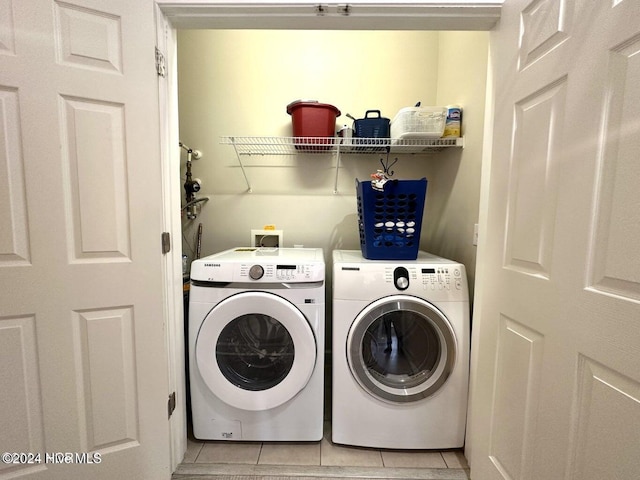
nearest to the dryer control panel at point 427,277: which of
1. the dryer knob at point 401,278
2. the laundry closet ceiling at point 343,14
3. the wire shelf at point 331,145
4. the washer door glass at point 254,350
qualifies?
the dryer knob at point 401,278

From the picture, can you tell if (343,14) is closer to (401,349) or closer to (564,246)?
(564,246)

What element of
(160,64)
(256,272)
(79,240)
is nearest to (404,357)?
(256,272)

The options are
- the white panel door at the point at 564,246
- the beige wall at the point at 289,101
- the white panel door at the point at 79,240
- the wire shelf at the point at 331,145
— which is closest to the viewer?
the white panel door at the point at 564,246

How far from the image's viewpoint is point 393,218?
4.58 ft

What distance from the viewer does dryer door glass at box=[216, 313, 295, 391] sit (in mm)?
1306

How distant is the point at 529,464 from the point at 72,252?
1700 millimetres

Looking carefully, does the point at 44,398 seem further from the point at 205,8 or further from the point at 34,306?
the point at 205,8

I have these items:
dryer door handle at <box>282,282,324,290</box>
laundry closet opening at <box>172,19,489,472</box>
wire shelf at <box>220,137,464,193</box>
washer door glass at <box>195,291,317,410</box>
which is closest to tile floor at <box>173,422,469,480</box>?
washer door glass at <box>195,291,317,410</box>

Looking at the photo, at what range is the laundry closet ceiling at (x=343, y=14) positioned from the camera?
1062 millimetres

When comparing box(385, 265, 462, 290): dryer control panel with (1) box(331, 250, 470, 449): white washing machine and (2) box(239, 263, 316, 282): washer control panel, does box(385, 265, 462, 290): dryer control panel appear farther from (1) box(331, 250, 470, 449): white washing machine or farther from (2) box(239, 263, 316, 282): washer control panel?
(2) box(239, 263, 316, 282): washer control panel

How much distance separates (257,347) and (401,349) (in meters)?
0.73

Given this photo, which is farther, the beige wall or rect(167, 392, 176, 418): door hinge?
the beige wall

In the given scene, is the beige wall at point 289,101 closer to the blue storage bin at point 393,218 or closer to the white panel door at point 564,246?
the blue storage bin at point 393,218

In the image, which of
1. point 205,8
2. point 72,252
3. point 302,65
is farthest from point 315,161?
point 72,252
